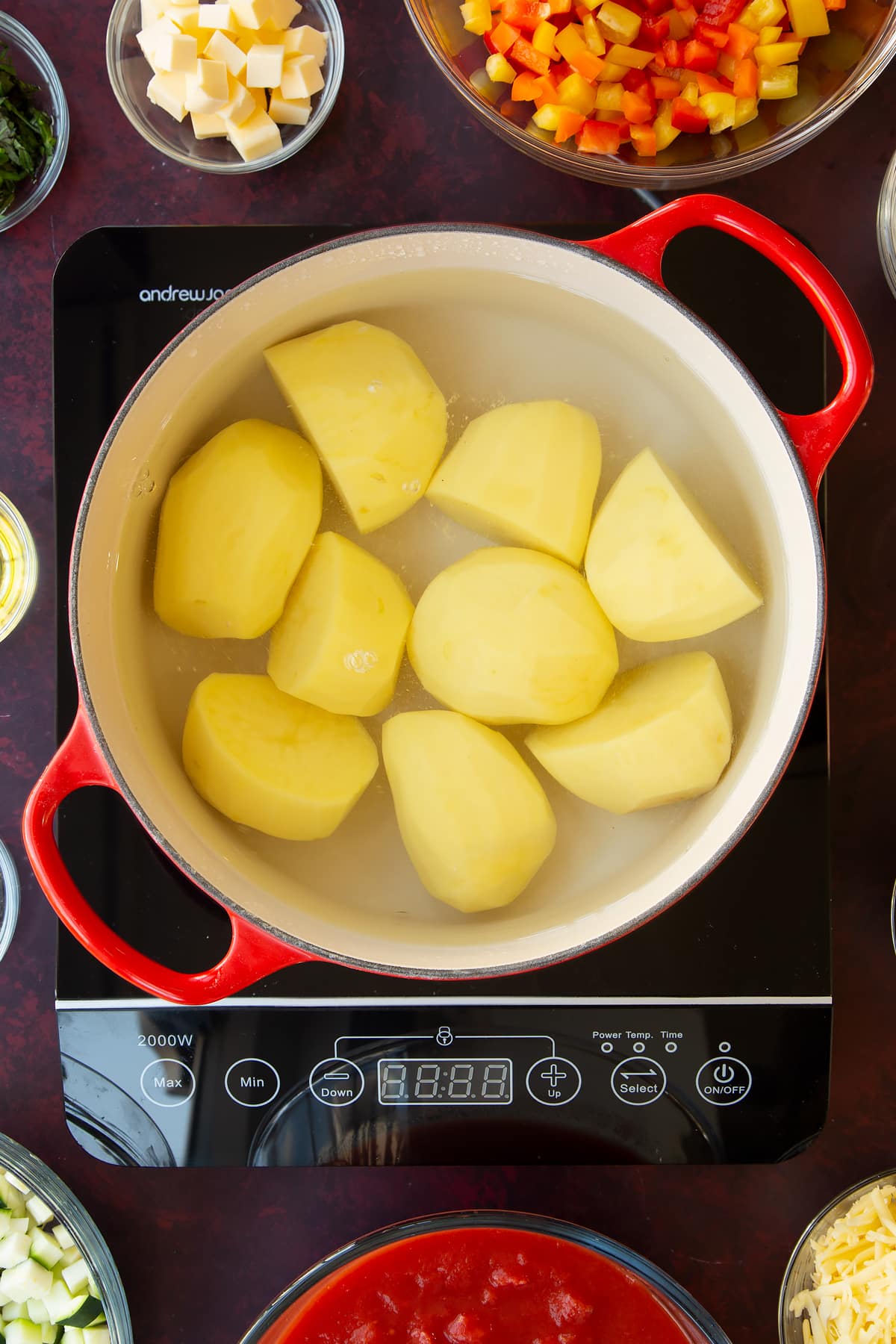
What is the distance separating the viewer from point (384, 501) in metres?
0.88

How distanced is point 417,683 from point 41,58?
708mm

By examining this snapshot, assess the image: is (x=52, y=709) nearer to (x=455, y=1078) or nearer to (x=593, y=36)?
(x=455, y=1078)

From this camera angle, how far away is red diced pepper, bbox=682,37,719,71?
0.85 meters

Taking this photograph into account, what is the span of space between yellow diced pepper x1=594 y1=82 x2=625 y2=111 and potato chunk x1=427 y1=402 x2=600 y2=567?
263mm

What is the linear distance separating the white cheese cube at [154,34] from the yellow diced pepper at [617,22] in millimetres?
371

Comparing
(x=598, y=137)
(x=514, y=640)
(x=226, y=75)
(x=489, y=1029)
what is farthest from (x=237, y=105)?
(x=489, y=1029)

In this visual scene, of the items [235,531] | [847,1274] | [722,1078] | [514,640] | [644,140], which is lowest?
[847,1274]

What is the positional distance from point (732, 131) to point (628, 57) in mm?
119

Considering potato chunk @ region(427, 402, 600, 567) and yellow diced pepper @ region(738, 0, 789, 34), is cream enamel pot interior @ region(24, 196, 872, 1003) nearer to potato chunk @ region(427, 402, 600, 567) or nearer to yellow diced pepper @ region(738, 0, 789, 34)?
potato chunk @ region(427, 402, 600, 567)

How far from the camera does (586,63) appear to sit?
2.79 feet

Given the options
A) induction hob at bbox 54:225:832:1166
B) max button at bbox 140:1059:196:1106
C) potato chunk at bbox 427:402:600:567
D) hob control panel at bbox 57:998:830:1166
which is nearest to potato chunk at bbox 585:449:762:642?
potato chunk at bbox 427:402:600:567

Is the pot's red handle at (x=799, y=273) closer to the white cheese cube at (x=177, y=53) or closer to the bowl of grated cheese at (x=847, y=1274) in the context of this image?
the white cheese cube at (x=177, y=53)

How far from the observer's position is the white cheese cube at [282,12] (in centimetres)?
89

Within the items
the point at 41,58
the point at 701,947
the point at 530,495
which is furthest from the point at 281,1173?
the point at 41,58
